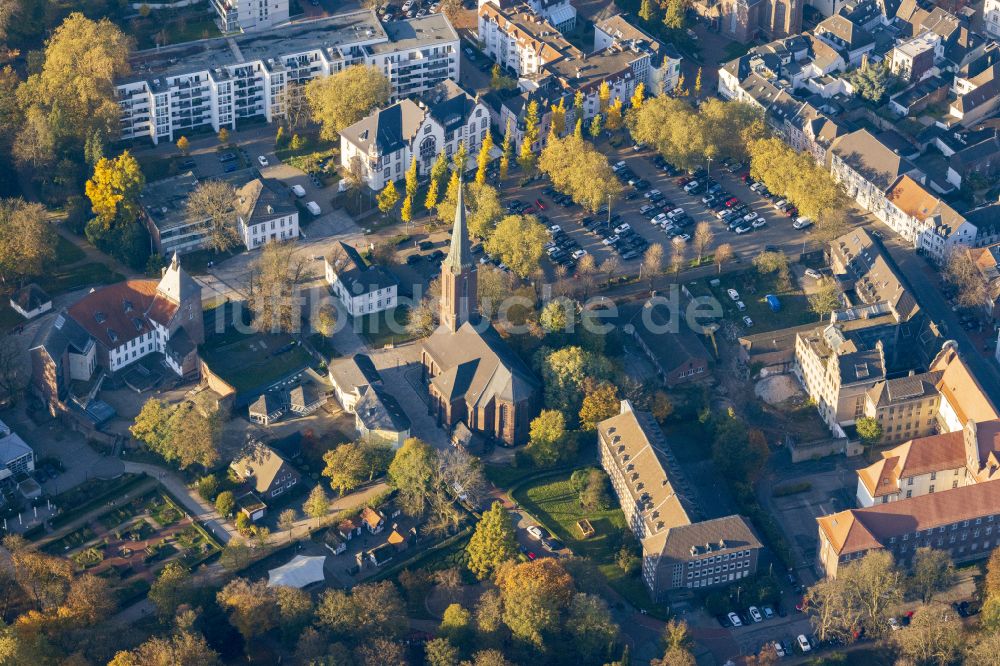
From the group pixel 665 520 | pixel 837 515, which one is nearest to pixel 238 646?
pixel 665 520

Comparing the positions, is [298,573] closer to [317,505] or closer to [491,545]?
[317,505]

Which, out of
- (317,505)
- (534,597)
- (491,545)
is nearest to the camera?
(534,597)

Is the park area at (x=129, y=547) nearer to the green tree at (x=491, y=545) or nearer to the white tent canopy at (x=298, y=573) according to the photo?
the white tent canopy at (x=298, y=573)

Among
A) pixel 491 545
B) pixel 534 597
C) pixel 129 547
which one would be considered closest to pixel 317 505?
pixel 491 545

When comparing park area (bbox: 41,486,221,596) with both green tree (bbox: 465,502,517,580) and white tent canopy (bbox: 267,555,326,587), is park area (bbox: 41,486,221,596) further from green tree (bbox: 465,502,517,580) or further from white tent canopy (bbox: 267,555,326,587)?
green tree (bbox: 465,502,517,580)

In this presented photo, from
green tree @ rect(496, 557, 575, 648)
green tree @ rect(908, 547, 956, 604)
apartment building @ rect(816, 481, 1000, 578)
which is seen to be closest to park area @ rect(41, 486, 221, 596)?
green tree @ rect(496, 557, 575, 648)

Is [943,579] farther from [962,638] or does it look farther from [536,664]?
[536,664]
